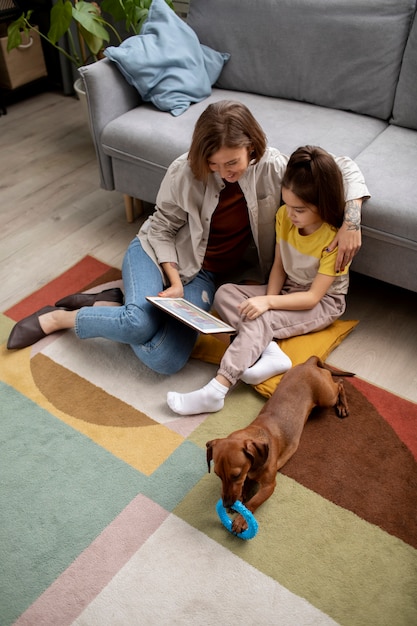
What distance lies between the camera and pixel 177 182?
5.99 ft

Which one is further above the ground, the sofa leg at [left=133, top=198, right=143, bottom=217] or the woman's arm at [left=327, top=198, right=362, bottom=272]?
the woman's arm at [left=327, top=198, right=362, bottom=272]

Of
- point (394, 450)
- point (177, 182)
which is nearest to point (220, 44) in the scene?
point (177, 182)

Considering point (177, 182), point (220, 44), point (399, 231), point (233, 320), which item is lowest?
point (233, 320)

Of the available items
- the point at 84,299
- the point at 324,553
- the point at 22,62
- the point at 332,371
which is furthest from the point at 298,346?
the point at 22,62

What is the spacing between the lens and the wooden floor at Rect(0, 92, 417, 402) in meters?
1.91

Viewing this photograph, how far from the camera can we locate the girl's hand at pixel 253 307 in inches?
69.1

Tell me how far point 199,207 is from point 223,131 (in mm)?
333

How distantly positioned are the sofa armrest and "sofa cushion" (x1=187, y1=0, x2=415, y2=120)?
1.47 ft

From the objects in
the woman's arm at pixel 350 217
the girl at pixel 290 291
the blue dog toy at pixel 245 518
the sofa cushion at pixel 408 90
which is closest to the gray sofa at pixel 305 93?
the sofa cushion at pixel 408 90

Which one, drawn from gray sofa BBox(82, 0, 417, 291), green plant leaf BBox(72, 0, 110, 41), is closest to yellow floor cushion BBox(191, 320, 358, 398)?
gray sofa BBox(82, 0, 417, 291)

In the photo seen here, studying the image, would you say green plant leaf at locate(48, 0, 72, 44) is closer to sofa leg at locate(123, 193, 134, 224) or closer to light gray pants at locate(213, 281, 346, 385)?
sofa leg at locate(123, 193, 134, 224)

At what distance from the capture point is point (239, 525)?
139 centimetres

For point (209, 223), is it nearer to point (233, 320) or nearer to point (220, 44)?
point (233, 320)

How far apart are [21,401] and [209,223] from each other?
2.70ft
